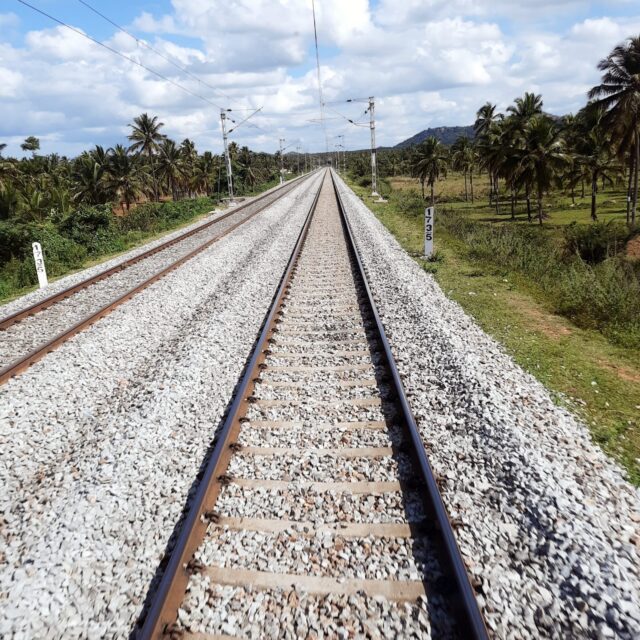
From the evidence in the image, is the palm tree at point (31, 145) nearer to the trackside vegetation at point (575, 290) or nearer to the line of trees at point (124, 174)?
the line of trees at point (124, 174)

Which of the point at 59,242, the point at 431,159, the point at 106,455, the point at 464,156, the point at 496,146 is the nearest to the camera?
the point at 106,455

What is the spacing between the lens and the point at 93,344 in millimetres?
7781

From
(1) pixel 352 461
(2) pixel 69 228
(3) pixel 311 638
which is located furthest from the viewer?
(2) pixel 69 228

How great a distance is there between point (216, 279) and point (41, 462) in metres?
7.78

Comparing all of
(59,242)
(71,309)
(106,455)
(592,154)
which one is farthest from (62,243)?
(592,154)

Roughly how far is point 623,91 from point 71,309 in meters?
39.0

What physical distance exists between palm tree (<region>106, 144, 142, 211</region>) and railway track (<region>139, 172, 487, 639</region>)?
49.0 m

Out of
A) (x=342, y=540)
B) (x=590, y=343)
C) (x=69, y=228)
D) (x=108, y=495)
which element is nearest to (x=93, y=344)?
(x=108, y=495)

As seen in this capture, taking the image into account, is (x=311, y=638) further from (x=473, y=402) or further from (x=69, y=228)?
(x=69, y=228)

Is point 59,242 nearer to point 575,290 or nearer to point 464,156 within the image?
point 575,290

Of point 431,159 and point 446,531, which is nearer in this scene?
point 446,531

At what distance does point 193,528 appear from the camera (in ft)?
11.6

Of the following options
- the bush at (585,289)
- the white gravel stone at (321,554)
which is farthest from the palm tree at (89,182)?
the white gravel stone at (321,554)

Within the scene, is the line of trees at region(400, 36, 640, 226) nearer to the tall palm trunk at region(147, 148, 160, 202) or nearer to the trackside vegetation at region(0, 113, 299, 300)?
the trackside vegetation at region(0, 113, 299, 300)
